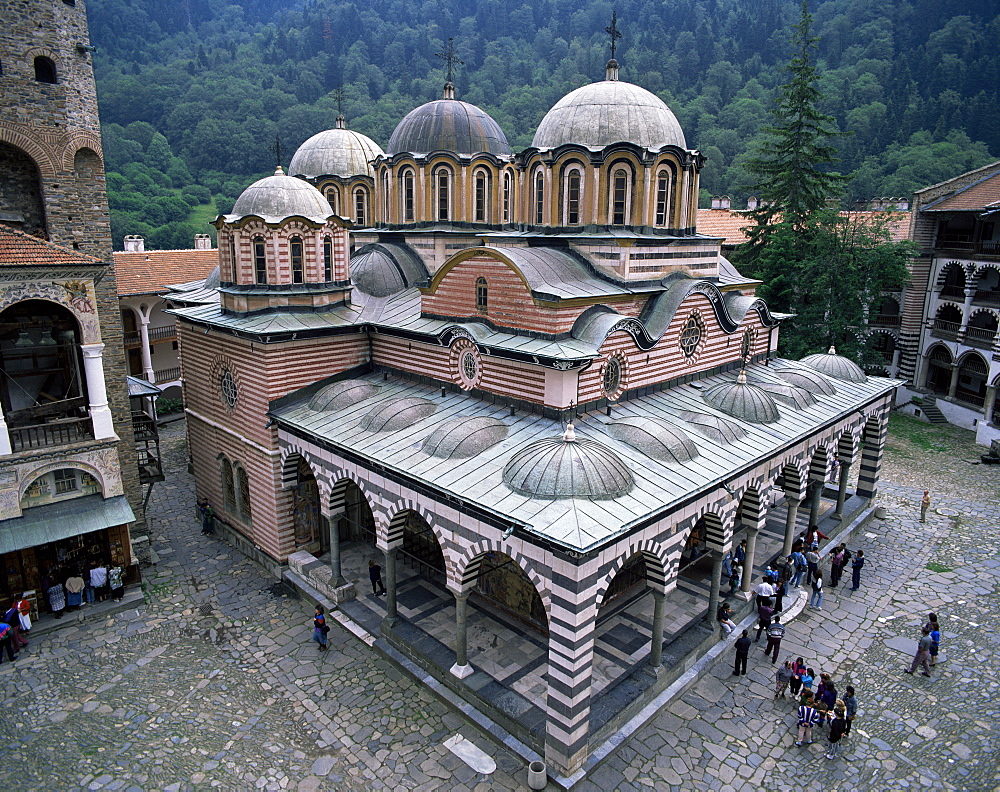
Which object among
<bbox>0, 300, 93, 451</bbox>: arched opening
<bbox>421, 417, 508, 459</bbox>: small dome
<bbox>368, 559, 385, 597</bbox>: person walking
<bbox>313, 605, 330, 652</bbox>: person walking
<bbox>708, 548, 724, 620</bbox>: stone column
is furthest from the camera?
<bbox>0, 300, 93, 451</bbox>: arched opening

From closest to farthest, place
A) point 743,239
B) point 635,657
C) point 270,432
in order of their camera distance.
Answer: point 635,657 < point 270,432 < point 743,239

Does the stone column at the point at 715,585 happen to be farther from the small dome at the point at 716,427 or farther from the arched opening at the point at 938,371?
the arched opening at the point at 938,371

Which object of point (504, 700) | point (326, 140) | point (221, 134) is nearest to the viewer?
point (504, 700)

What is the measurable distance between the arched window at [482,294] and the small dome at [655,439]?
4450 mm

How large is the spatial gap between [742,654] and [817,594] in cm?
389

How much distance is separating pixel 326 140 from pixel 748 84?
6055cm

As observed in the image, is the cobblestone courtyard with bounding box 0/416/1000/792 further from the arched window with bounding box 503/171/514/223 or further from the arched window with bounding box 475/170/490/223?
the arched window with bounding box 503/171/514/223

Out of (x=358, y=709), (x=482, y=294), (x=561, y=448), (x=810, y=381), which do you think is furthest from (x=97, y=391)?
(x=810, y=381)

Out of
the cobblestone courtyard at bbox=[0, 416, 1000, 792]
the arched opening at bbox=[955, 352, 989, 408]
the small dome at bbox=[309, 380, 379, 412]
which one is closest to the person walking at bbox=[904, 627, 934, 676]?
the cobblestone courtyard at bbox=[0, 416, 1000, 792]

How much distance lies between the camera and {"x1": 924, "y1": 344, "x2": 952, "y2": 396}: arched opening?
1350 inches

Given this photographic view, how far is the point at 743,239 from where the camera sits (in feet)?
131

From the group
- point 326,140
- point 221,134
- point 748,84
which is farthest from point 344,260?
point 748,84

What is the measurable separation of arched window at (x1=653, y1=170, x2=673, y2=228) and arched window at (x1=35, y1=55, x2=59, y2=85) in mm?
15971

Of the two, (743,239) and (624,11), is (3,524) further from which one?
(624,11)
